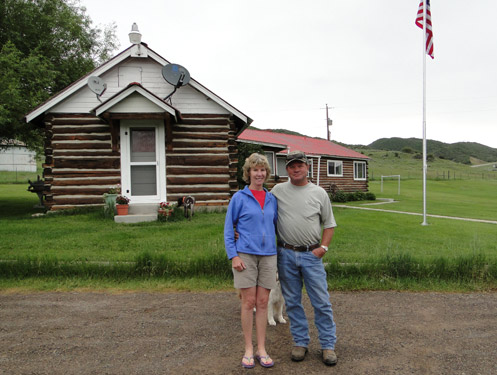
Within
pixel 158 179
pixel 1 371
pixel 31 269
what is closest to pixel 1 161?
pixel 158 179

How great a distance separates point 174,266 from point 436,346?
3903 millimetres

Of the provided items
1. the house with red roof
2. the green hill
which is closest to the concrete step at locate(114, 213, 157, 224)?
the house with red roof

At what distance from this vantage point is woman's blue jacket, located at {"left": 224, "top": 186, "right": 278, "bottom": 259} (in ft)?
11.0

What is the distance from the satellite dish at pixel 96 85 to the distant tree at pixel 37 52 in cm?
307

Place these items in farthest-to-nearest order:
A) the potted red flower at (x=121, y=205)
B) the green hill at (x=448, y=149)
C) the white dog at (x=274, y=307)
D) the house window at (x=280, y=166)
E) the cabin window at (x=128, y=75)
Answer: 1. the green hill at (x=448, y=149)
2. the house window at (x=280, y=166)
3. the cabin window at (x=128, y=75)
4. the potted red flower at (x=121, y=205)
5. the white dog at (x=274, y=307)

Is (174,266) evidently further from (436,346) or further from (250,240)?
(436,346)

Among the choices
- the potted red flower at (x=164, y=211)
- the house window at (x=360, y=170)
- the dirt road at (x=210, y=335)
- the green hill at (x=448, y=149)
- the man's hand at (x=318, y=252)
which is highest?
the green hill at (x=448, y=149)

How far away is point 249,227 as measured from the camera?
3381mm

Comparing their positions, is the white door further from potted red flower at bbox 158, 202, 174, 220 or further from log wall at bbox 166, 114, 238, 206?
potted red flower at bbox 158, 202, 174, 220

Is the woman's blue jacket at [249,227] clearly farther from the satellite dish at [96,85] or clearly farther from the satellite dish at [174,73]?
the satellite dish at [96,85]

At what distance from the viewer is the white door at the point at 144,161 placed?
39.7 feet

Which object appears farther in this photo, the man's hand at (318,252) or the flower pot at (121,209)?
the flower pot at (121,209)

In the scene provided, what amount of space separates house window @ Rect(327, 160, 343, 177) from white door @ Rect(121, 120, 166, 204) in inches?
737

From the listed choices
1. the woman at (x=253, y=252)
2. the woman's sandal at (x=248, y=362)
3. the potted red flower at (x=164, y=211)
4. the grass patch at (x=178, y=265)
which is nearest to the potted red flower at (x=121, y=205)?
the potted red flower at (x=164, y=211)
